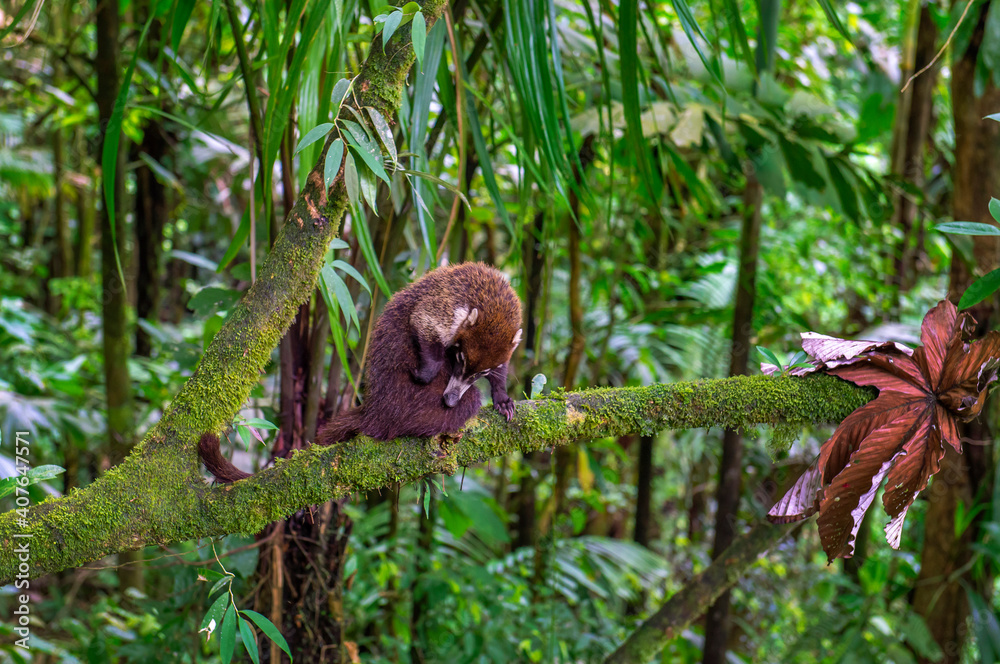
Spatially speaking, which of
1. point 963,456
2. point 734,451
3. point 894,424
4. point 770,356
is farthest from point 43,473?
point 963,456

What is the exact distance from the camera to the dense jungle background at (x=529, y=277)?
4.70ft

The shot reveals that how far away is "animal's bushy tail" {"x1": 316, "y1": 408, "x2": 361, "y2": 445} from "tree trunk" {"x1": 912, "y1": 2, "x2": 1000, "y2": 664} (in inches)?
101

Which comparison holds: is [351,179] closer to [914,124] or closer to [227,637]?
[227,637]

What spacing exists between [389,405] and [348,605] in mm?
1391

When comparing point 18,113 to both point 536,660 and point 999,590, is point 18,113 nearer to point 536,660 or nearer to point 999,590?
point 536,660

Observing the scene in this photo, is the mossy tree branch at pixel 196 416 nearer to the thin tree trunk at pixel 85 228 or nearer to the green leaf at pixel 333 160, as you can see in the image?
the green leaf at pixel 333 160

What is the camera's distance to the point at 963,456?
2.85m

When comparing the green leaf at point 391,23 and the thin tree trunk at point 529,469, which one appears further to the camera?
the thin tree trunk at point 529,469

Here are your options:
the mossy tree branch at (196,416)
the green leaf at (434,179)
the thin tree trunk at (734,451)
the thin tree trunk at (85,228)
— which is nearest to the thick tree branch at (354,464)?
the mossy tree branch at (196,416)

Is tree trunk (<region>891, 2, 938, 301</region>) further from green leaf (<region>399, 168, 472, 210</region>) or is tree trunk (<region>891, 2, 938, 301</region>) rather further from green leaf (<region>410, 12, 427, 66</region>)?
green leaf (<region>410, 12, 427, 66</region>)

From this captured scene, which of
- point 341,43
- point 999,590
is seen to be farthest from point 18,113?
point 999,590

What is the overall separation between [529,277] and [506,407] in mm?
1580

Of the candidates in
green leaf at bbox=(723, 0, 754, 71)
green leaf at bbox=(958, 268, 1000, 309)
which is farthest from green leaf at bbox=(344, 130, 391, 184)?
green leaf at bbox=(958, 268, 1000, 309)

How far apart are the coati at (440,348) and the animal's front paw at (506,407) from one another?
0.14 ft
